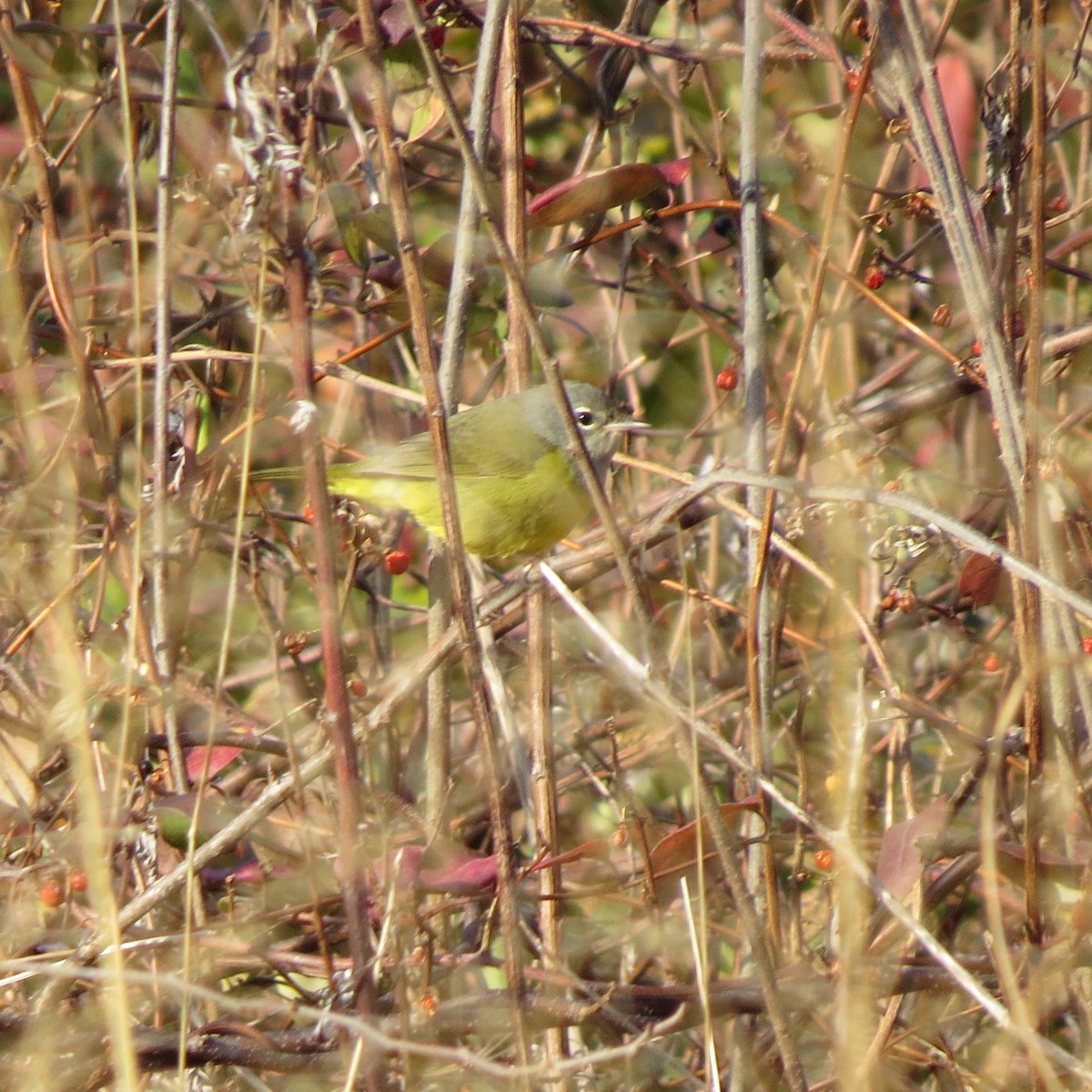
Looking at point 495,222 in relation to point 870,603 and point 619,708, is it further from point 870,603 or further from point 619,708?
point 619,708

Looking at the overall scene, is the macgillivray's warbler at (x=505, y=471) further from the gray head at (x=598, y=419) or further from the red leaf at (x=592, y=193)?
the red leaf at (x=592, y=193)

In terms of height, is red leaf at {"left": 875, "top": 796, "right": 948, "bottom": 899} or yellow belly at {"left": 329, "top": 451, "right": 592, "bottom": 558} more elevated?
red leaf at {"left": 875, "top": 796, "right": 948, "bottom": 899}

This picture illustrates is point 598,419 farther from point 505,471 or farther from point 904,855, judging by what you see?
point 904,855

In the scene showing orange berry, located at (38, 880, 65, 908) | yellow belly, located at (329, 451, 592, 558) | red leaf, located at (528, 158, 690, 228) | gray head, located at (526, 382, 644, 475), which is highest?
red leaf, located at (528, 158, 690, 228)

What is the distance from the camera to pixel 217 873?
2533mm

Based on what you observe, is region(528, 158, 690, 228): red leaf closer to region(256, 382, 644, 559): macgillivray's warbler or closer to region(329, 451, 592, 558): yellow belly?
region(256, 382, 644, 559): macgillivray's warbler

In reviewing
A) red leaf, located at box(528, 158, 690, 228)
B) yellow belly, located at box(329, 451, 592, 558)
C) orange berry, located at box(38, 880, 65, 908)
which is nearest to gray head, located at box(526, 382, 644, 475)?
yellow belly, located at box(329, 451, 592, 558)

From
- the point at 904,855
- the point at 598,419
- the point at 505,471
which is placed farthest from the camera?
the point at 505,471

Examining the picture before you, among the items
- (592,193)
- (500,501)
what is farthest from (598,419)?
(592,193)

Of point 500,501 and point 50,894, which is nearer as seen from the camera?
point 50,894

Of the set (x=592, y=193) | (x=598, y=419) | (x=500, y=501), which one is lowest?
(x=500, y=501)

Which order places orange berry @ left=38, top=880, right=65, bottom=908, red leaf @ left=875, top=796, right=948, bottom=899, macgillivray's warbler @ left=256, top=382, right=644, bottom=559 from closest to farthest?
red leaf @ left=875, top=796, right=948, bottom=899 < orange berry @ left=38, top=880, right=65, bottom=908 < macgillivray's warbler @ left=256, top=382, right=644, bottom=559

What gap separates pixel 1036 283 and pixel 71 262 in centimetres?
211

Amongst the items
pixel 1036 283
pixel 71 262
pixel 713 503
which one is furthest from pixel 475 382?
pixel 1036 283
